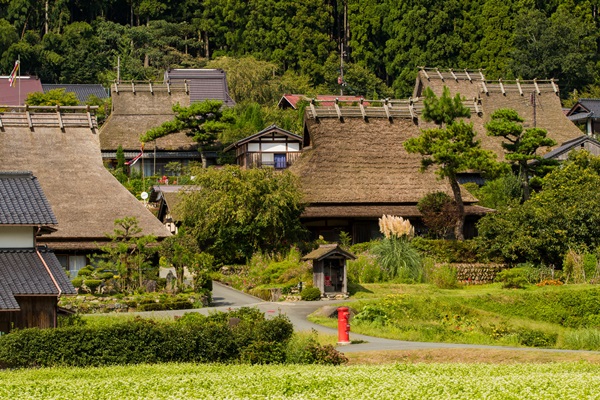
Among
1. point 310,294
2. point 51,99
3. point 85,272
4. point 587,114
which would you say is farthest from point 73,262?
point 587,114

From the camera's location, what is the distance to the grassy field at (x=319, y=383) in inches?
799

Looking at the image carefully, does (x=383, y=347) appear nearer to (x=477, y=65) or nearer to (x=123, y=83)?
(x=123, y=83)

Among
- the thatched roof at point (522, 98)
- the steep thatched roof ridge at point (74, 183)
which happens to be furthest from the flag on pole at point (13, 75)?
the thatched roof at point (522, 98)

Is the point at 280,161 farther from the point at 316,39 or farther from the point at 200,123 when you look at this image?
the point at 316,39

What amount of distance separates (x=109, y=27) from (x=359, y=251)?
54488mm

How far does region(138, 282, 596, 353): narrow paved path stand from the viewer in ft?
100

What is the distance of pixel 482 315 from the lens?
38469 millimetres

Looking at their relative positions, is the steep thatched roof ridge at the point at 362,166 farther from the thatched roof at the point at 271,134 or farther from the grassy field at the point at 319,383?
the grassy field at the point at 319,383

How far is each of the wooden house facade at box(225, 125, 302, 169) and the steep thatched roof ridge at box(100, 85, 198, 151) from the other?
205 inches

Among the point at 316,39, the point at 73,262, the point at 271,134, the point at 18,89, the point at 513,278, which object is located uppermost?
the point at 316,39

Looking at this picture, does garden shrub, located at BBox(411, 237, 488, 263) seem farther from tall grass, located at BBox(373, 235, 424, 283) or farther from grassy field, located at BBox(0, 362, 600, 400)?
grassy field, located at BBox(0, 362, 600, 400)

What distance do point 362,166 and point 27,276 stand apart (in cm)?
2562

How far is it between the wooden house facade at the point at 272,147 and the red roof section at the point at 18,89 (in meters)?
21.0

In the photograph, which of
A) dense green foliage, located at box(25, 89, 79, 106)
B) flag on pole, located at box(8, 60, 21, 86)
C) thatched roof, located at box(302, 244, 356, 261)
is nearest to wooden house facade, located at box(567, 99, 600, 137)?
dense green foliage, located at box(25, 89, 79, 106)
